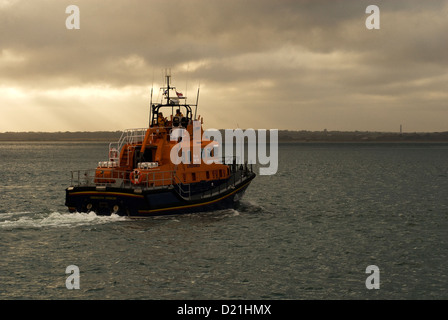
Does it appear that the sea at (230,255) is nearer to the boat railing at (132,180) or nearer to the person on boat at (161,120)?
the boat railing at (132,180)

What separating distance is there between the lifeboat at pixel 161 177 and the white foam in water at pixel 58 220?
13.0 inches

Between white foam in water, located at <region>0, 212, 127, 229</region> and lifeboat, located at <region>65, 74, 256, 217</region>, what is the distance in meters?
0.33

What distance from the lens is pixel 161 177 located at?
2595cm

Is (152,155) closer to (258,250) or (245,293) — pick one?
(258,250)

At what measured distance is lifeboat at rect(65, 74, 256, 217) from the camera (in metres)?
24.6

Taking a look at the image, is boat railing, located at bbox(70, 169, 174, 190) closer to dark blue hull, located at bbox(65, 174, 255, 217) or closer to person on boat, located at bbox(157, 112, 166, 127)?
dark blue hull, located at bbox(65, 174, 255, 217)

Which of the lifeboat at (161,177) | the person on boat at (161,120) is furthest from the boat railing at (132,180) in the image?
the person on boat at (161,120)

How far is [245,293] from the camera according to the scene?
15641 mm

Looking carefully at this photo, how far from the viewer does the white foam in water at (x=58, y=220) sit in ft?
80.7

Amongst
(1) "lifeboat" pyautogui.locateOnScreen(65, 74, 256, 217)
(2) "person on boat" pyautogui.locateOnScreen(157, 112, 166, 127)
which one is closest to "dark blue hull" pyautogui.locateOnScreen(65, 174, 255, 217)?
(1) "lifeboat" pyautogui.locateOnScreen(65, 74, 256, 217)

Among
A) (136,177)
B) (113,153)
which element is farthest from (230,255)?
(113,153)

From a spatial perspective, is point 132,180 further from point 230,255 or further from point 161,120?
point 230,255
